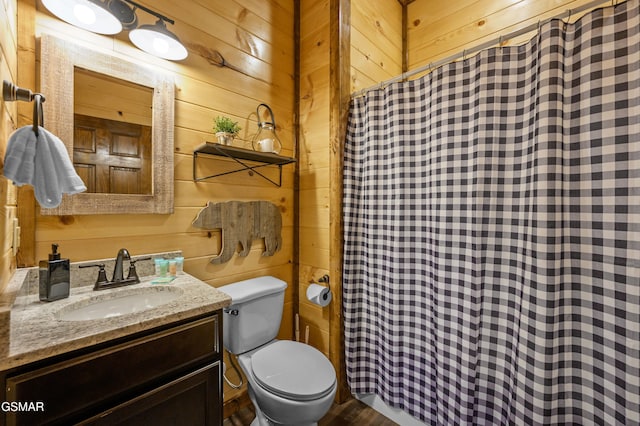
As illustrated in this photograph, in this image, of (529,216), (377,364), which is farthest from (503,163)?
(377,364)

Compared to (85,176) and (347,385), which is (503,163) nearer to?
(347,385)

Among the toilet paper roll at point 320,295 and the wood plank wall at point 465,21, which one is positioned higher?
the wood plank wall at point 465,21

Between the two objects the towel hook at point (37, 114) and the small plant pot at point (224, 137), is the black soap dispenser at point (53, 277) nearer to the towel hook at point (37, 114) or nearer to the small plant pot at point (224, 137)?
the towel hook at point (37, 114)

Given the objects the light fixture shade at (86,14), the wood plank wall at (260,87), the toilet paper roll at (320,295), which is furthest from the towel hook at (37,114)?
the toilet paper roll at (320,295)

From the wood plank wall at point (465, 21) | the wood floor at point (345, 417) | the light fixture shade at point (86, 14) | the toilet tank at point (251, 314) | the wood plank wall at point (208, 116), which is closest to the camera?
the light fixture shade at point (86, 14)

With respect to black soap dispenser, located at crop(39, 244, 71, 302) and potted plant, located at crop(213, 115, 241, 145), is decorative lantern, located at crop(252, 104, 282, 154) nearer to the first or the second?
potted plant, located at crop(213, 115, 241, 145)

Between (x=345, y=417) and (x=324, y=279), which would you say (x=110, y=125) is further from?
(x=345, y=417)

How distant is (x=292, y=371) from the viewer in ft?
3.98

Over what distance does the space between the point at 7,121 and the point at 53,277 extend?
0.55m

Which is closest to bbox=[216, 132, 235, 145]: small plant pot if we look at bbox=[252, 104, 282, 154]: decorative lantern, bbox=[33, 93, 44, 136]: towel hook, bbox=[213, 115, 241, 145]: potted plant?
bbox=[213, 115, 241, 145]: potted plant

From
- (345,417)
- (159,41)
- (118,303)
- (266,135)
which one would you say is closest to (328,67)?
(266,135)

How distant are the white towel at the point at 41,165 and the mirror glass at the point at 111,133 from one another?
24 cm

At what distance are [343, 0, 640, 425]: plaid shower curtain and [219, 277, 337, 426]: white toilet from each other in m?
0.45

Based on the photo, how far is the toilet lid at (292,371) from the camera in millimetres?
1102
